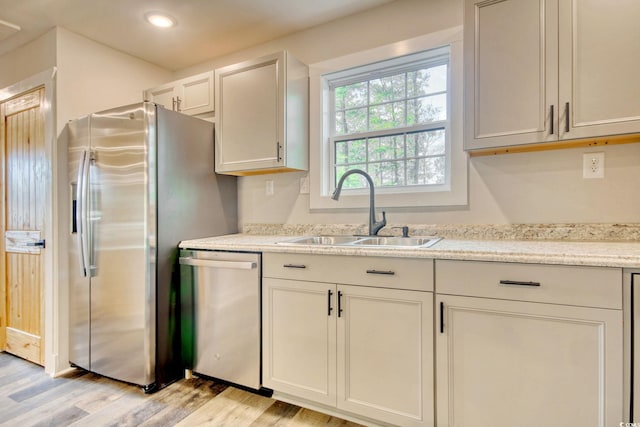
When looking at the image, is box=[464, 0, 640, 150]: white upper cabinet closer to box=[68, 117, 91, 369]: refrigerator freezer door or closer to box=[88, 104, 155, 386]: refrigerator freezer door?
box=[88, 104, 155, 386]: refrigerator freezer door

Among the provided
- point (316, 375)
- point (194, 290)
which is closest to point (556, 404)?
point (316, 375)

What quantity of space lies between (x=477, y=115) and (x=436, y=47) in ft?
2.14

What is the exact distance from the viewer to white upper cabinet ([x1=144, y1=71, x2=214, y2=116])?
252 centimetres

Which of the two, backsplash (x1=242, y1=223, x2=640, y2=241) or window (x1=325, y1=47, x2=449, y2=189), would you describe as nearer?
backsplash (x1=242, y1=223, x2=640, y2=241)

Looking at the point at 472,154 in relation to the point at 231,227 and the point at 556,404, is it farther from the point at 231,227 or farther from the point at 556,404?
the point at 231,227

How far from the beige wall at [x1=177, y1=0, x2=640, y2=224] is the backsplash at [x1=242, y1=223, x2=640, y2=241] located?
4cm

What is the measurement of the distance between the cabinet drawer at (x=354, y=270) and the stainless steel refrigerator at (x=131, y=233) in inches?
28.4

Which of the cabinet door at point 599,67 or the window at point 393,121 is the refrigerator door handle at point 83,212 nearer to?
the window at point 393,121

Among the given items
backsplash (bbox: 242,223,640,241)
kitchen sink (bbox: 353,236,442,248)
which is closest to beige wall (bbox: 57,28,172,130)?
backsplash (bbox: 242,223,640,241)

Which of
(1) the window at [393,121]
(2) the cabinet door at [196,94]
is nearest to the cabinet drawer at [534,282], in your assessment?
(1) the window at [393,121]

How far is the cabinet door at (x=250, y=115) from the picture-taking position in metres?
2.19

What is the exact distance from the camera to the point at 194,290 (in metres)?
2.07

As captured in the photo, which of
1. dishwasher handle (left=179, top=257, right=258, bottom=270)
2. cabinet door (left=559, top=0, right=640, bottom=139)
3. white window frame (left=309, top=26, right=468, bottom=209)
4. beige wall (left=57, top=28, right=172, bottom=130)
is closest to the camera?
cabinet door (left=559, top=0, right=640, bottom=139)

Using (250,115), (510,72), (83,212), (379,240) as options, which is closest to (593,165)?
(510,72)
